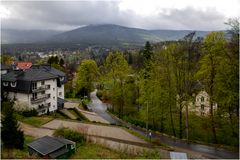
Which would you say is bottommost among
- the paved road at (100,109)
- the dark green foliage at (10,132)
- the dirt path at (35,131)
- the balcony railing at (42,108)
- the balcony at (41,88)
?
the paved road at (100,109)

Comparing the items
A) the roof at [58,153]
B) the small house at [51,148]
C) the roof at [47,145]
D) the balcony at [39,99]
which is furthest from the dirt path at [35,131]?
the roof at [58,153]

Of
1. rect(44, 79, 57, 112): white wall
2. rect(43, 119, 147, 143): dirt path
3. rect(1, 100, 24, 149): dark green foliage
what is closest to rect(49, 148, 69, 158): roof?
rect(1, 100, 24, 149): dark green foliage

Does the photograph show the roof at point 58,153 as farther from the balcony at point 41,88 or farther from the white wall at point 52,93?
the white wall at point 52,93

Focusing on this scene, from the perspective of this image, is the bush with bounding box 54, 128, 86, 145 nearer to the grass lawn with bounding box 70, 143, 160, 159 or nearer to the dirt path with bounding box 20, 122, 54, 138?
the grass lawn with bounding box 70, 143, 160, 159

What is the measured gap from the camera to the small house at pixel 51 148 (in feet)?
72.9

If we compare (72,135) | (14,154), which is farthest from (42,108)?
(14,154)

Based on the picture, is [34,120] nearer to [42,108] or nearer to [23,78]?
[42,108]

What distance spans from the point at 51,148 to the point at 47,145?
0.57m

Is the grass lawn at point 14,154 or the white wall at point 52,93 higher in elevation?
the white wall at point 52,93

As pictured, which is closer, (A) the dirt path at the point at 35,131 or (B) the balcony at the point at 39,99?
(A) the dirt path at the point at 35,131

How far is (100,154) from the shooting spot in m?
23.8

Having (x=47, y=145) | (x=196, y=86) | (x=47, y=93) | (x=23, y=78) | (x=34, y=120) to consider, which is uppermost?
(x=23, y=78)

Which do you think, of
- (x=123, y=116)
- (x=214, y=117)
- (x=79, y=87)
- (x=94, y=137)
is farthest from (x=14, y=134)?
(x=79, y=87)

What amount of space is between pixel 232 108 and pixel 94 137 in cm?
1350
